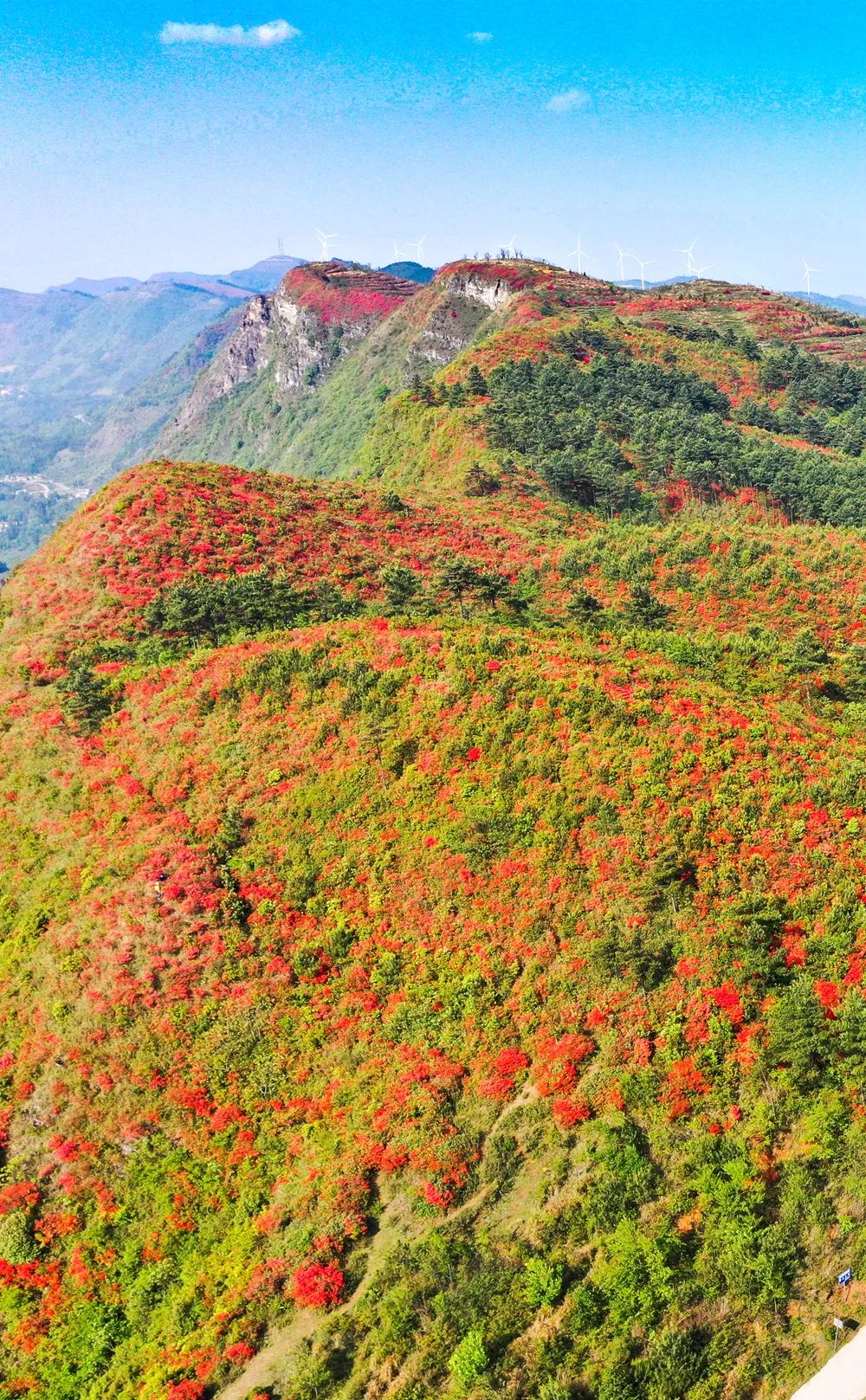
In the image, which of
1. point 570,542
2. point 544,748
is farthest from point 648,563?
point 544,748

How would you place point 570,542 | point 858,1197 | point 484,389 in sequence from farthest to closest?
point 484,389, point 570,542, point 858,1197

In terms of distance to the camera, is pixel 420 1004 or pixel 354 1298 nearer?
pixel 354 1298

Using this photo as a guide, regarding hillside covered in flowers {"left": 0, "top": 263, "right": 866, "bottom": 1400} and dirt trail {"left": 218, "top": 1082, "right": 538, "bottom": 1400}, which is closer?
dirt trail {"left": 218, "top": 1082, "right": 538, "bottom": 1400}

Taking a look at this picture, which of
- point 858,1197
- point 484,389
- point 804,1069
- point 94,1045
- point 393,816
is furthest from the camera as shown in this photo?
point 484,389

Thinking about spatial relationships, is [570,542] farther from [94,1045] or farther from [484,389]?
[94,1045]

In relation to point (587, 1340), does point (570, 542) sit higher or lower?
higher
